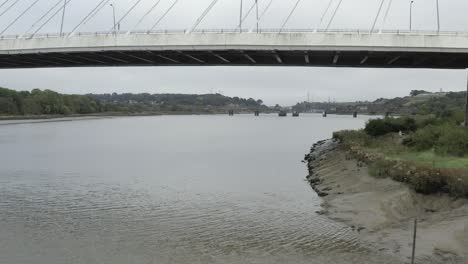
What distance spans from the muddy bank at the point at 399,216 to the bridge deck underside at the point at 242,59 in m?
6.88

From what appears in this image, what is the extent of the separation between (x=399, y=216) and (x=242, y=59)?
14.9 meters

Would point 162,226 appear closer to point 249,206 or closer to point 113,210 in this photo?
point 113,210

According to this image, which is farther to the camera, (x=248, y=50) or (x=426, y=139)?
(x=426, y=139)

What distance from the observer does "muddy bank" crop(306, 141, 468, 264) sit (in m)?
13.8

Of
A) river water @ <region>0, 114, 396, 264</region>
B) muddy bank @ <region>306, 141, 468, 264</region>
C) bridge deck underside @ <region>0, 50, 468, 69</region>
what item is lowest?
river water @ <region>0, 114, 396, 264</region>

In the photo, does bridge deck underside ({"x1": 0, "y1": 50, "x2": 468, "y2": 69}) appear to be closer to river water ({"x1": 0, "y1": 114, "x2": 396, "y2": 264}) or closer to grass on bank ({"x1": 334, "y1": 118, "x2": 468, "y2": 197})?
grass on bank ({"x1": 334, "y1": 118, "x2": 468, "y2": 197})

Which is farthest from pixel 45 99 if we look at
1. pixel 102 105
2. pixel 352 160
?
pixel 352 160

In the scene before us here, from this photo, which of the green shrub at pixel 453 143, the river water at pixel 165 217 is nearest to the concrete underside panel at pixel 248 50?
the green shrub at pixel 453 143

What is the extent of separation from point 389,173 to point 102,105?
17302 cm

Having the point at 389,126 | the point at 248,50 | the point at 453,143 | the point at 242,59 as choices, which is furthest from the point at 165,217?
the point at 389,126

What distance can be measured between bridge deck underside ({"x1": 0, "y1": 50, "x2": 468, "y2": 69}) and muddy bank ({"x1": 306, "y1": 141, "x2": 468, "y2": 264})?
6.88 m

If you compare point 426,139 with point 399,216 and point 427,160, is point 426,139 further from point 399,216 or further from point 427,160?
point 399,216

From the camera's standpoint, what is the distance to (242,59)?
29484 millimetres

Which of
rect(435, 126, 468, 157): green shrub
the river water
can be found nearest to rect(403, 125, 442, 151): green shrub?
rect(435, 126, 468, 157): green shrub
